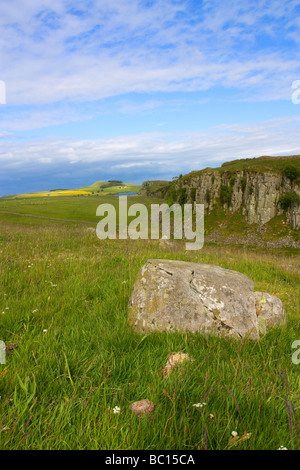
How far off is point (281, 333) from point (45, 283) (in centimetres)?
497

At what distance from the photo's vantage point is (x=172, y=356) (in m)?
3.28

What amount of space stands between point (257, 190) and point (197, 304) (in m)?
91.1

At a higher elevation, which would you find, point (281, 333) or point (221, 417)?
point (221, 417)

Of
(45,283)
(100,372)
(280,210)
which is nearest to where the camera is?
(100,372)

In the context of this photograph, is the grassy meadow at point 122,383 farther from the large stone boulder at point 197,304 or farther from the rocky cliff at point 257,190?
the rocky cliff at point 257,190

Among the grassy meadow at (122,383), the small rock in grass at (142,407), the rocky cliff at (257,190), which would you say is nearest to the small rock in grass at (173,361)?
the grassy meadow at (122,383)

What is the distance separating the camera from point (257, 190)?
87500 millimetres

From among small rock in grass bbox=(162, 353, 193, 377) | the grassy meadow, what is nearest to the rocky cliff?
the grassy meadow

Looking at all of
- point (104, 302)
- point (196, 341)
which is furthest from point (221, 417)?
point (104, 302)

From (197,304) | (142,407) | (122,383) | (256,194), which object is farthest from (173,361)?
(256,194)

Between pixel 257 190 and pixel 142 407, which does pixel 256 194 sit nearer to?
pixel 257 190

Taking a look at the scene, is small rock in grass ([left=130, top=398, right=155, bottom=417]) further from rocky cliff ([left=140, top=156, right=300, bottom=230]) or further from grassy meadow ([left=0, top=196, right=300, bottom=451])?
rocky cliff ([left=140, top=156, right=300, bottom=230])

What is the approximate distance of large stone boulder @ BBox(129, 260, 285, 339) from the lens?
4520mm
